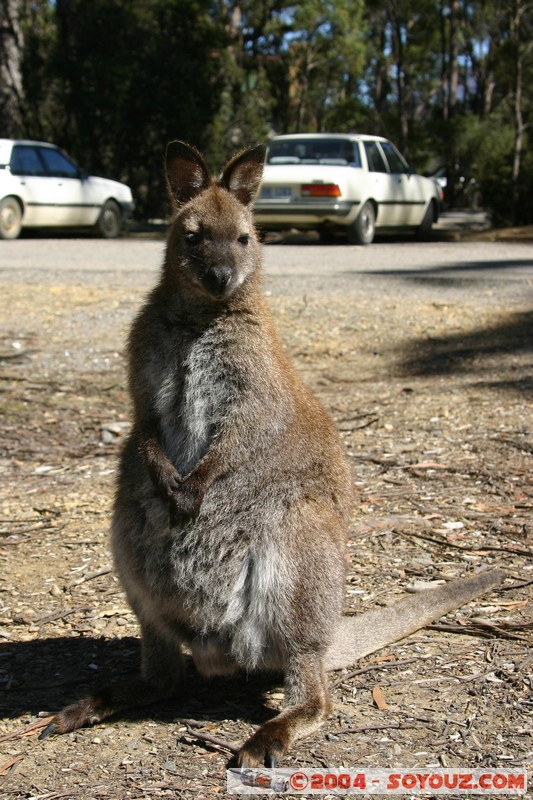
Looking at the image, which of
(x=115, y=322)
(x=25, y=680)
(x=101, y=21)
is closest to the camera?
(x=25, y=680)

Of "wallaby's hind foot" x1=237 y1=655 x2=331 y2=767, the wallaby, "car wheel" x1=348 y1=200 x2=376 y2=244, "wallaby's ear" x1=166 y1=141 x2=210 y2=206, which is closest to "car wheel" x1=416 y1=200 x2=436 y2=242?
"car wheel" x1=348 y1=200 x2=376 y2=244

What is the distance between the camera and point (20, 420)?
21.6 feet

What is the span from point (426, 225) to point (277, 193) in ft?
11.9

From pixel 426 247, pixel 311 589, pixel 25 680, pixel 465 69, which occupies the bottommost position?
pixel 25 680

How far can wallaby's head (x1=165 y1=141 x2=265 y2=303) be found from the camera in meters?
3.30

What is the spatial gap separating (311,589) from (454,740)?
601mm

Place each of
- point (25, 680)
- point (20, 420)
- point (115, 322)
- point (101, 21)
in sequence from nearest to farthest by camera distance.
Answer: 1. point (25, 680)
2. point (20, 420)
3. point (115, 322)
4. point (101, 21)

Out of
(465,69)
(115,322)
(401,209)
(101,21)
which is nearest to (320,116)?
(465,69)

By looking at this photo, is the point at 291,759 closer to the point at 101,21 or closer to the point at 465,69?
the point at 101,21

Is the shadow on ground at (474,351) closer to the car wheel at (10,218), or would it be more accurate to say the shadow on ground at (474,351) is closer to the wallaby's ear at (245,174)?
the wallaby's ear at (245,174)

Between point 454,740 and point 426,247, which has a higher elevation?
point 426,247

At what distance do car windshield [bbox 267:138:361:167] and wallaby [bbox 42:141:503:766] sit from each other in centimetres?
1310

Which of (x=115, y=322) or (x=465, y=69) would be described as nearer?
(x=115, y=322)

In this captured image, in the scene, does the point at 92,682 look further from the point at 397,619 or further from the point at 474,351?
the point at 474,351
